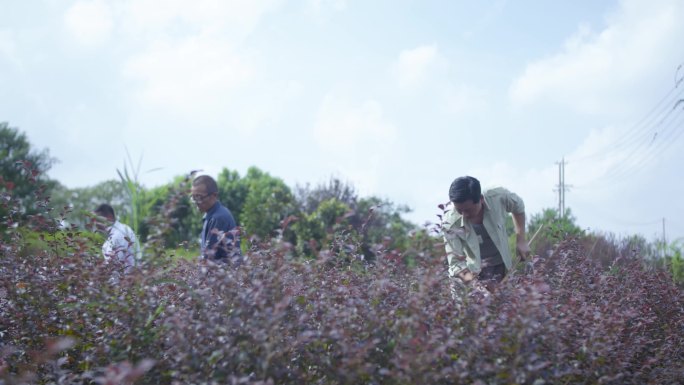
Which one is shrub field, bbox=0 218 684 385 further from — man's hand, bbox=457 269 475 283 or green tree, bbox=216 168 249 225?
green tree, bbox=216 168 249 225

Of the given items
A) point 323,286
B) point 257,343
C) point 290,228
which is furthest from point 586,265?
point 290,228

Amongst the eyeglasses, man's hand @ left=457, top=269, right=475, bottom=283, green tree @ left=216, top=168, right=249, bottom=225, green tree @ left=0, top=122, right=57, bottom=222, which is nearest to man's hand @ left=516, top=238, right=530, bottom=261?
man's hand @ left=457, top=269, right=475, bottom=283

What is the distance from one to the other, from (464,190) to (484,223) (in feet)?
2.12

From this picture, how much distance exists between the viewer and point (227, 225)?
5895 mm

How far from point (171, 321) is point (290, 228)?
1457cm

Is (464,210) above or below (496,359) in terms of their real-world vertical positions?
above

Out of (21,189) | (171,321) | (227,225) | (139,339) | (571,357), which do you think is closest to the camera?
(171,321)

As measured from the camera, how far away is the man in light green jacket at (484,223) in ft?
16.0

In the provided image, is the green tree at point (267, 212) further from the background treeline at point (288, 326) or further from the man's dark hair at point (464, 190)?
the background treeline at point (288, 326)

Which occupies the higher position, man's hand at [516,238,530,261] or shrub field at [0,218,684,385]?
man's hand at [516,238,530,261]

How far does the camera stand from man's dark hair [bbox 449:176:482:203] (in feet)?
15.8

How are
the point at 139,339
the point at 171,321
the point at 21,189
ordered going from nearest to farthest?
1. the point at 171,321
2. the point at 139,339
3. the point at 21,189

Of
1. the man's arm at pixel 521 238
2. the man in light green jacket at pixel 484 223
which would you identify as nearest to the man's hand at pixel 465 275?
the man in light green jacket at pixel 484 223

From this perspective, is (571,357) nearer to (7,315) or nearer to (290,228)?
(7,315)
